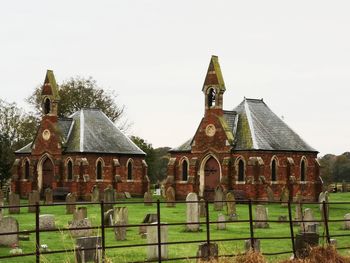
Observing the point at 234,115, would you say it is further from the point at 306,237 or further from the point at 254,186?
the point at 306,237

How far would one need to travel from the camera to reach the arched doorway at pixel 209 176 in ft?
159

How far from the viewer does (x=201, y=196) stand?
48.4m

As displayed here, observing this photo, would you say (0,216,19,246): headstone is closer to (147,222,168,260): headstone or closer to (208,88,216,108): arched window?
(147,222,168,260): headstone

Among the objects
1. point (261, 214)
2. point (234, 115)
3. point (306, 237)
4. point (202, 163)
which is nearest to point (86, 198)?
point (202, 163)

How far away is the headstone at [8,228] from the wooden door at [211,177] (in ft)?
95.5

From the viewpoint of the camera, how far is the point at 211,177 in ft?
160

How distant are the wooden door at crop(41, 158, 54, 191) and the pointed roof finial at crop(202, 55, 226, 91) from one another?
15.2 meters

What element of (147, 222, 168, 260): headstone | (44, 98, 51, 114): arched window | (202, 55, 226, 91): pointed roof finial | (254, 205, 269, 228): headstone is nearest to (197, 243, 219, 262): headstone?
(147, 222, 168, 260): headstone

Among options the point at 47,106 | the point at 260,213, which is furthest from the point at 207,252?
the point at 47,106

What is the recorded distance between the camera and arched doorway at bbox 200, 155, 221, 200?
159 feet

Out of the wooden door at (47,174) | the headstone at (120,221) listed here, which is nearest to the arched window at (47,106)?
the wooden door at (47,174)

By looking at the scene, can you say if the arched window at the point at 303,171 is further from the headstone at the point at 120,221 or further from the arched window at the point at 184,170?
the headstone at the point at 120,221

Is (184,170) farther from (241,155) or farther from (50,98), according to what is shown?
(50,98)

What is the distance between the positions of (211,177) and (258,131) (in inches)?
196
